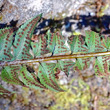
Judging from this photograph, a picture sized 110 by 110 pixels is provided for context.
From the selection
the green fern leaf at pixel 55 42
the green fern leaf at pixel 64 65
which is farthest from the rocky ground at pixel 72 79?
the green fern leaf at pixel 64 65

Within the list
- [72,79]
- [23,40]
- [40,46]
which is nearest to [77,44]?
[40,46]

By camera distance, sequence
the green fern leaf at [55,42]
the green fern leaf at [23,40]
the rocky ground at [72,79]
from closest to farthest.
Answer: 1. the green fern leaf at [23,40]
2. the green fern leaf at [55,42]
3. the rocky ground at [72,79]

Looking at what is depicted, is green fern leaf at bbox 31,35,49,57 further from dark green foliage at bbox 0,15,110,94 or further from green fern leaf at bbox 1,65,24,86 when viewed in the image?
green fern leaf at bbox 1,65,24,86

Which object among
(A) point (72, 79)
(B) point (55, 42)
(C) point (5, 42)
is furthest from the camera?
(A) point (72, 79)

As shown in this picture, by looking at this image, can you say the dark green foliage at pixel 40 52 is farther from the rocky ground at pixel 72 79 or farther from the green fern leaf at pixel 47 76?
the rocky ground at pixel 72 79

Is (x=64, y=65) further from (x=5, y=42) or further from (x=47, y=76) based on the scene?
(x=5, y=42)
